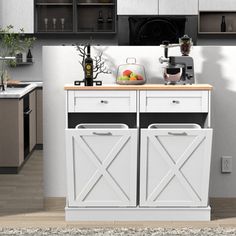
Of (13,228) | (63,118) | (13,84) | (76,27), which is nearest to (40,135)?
(13,84)

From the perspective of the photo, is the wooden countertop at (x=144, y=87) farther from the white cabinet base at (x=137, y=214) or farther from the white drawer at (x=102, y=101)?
the white cabinet base at (x=137, y=214)

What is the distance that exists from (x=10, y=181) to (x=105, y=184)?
6.24ft

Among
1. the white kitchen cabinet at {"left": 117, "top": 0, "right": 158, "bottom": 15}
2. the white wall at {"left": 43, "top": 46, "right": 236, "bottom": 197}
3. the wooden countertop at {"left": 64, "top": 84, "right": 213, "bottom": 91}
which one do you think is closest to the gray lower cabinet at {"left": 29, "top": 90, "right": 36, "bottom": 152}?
the white kitchen cabinet at {"left": 117, "top": 0, "right": 158, "bottom": 15}

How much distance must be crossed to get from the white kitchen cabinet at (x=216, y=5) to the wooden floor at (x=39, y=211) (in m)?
3.23

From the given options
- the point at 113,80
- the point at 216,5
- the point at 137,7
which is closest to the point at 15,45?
the point at 137,7

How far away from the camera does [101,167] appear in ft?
15.2

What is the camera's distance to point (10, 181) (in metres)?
6.34

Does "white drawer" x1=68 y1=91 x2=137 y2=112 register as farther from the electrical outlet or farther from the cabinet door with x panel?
the electrical outlet

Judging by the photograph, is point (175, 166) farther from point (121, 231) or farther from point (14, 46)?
point (14, 46)

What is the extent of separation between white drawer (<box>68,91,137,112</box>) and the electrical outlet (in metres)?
0.90

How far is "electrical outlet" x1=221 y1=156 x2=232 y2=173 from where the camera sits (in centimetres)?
514

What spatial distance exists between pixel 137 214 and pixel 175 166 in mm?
431

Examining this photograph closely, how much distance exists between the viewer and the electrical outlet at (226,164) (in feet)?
16.9

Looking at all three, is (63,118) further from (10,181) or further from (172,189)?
(10,181)
